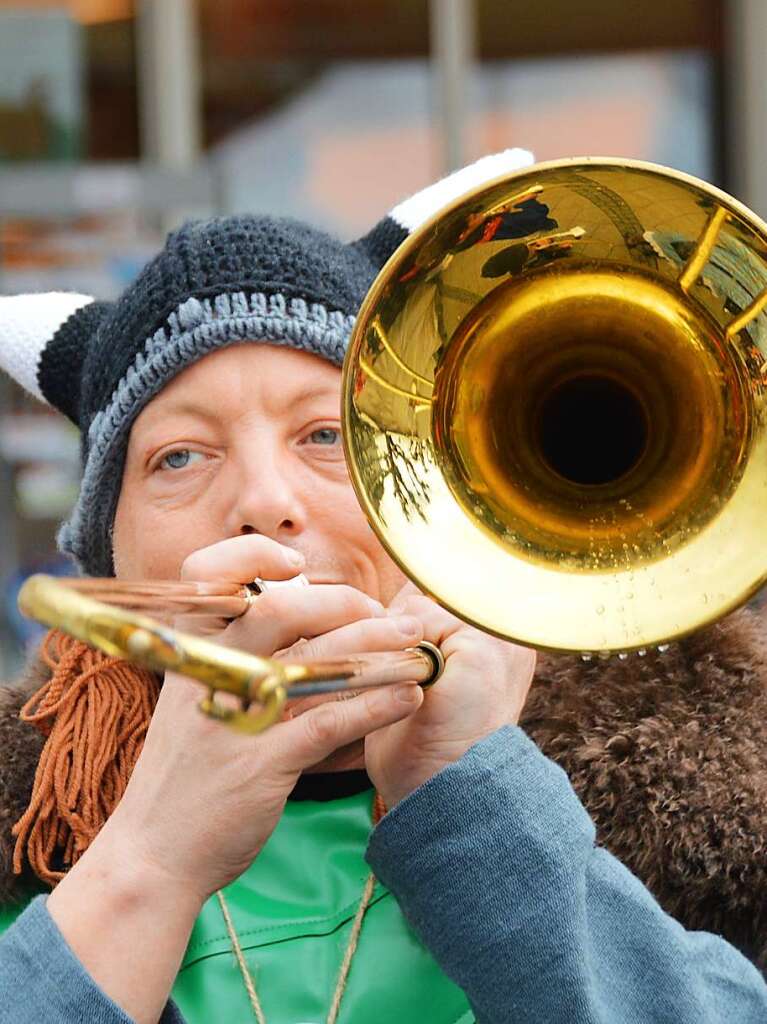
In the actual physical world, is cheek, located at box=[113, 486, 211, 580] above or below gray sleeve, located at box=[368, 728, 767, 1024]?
above

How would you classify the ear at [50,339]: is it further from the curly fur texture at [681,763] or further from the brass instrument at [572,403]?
the curly fur texture at [681,763]

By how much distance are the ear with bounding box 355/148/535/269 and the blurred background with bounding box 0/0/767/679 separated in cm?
385

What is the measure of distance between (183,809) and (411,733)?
0.27 metres

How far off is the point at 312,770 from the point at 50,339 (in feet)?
2.47

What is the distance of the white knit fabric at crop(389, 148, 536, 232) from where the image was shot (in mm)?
2369

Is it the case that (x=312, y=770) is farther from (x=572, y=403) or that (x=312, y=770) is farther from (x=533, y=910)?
(x=572, y=403)

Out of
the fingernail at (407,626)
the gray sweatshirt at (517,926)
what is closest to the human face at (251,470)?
the fingernail at (407,626)

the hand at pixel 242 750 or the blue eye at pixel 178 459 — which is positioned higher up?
the blue eye at pixel 178 459

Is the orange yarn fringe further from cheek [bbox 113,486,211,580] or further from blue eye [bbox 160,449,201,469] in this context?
blue eye [bbox 160,449,201,469]

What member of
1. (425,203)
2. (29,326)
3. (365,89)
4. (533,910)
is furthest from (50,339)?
(365,89)

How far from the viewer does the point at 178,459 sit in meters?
2.15

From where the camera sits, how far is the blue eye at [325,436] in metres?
2.12

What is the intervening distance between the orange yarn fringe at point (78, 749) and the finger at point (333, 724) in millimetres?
355

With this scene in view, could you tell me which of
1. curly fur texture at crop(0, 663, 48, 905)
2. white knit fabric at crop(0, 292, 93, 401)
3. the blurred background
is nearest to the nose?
curly fur texture at crop(0, 663, 48, 905)
